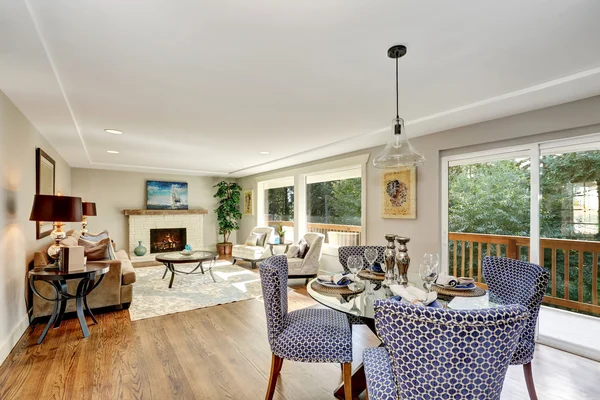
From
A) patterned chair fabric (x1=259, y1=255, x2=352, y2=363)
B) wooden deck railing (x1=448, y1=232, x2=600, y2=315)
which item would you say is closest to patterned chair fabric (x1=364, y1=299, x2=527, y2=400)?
patterned chair fabric (x1=259, y1=255, x2=352, y2=363)

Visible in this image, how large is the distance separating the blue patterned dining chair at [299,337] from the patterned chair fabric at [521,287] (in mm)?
1026

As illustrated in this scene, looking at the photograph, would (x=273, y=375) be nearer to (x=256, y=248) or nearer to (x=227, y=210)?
(x=256, y=248)

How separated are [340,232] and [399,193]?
174 cm

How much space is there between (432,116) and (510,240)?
1.64 meters

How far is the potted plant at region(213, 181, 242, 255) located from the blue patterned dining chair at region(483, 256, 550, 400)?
6915 millimetres

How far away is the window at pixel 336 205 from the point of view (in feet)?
17.2

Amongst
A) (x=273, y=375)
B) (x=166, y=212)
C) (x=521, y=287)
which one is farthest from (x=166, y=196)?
(x=521, y=287)

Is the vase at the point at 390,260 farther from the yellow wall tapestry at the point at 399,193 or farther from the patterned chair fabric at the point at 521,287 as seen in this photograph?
the yellow wall tapestry at the point at 399,193

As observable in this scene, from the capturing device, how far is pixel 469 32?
1.71 metres

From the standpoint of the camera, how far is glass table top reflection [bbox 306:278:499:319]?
170 cm

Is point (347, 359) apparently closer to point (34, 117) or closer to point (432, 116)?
point (432, 116)

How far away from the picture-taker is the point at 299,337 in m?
1.86

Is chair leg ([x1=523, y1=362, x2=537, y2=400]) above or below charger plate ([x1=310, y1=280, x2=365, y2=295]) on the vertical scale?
below

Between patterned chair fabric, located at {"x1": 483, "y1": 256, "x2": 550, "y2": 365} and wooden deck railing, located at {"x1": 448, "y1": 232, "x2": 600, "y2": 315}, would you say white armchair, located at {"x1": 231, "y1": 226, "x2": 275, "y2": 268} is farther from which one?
patterned chair fabric, located at {"x1": 483, "y1": 256, "x2": 550, "y2": 365}
